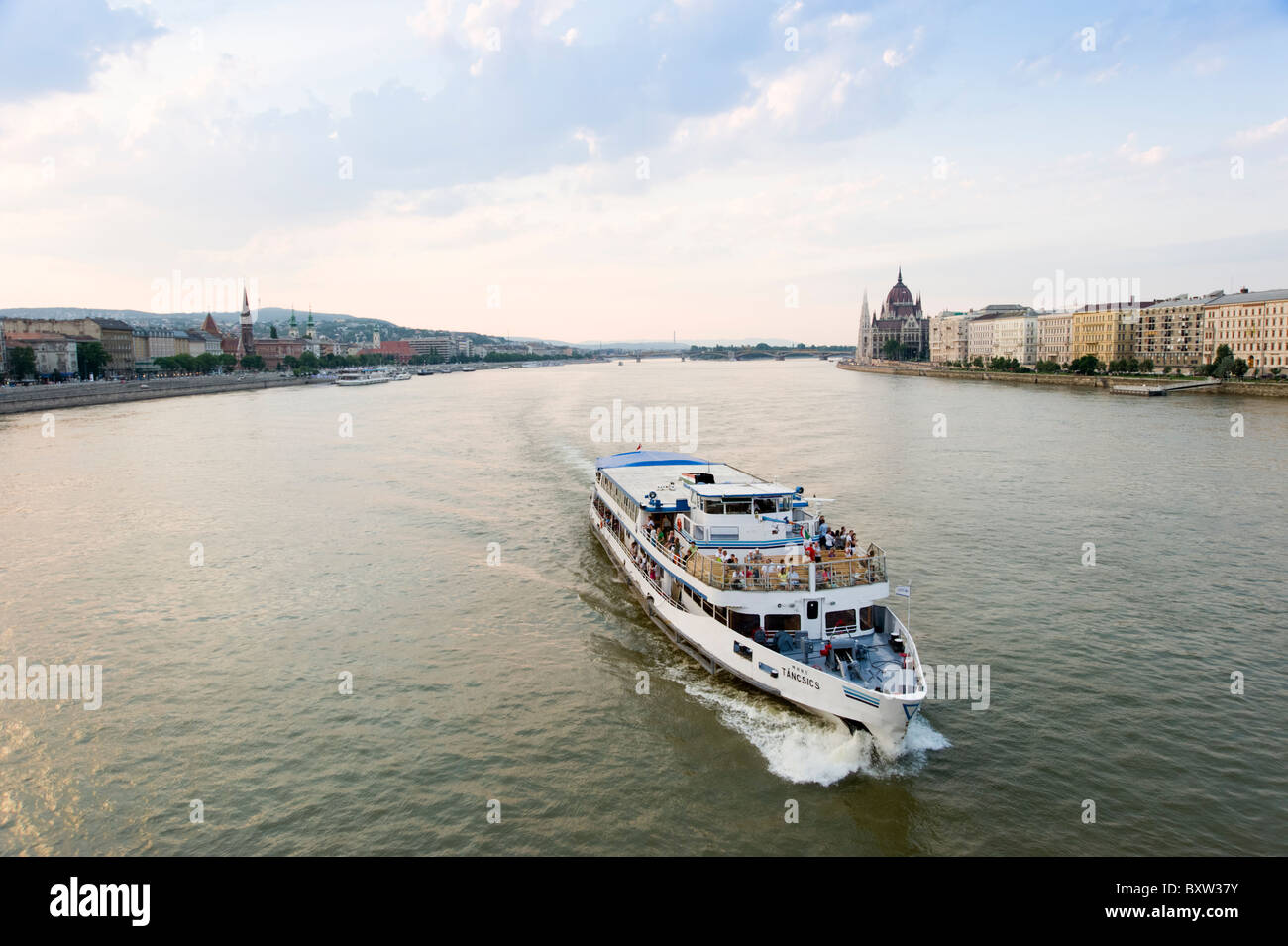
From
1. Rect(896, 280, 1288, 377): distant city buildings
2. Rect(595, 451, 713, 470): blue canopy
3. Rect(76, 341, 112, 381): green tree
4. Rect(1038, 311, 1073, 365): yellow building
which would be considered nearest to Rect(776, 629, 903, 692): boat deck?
Rect(595, 451, 713, 470): blue canopy

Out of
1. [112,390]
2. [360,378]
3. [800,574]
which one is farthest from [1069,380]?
[112,390]

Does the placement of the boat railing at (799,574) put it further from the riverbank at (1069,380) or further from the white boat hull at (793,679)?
the riverbank at (1069,380)

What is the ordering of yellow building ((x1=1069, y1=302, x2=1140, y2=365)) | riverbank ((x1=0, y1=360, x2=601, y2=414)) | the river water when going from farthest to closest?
yellow building ((x1=1069, y1=302, x2=1140, y2=365)), riverbank ((x1=0, y1=360, x2=601, y2=414)), the river water

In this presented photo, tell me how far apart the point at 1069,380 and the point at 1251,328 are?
734 inches

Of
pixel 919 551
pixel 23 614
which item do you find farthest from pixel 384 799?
pixel 919 551

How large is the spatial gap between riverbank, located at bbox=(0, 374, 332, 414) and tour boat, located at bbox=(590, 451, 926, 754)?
70490mm

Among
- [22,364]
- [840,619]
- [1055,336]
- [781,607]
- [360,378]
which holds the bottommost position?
[840,619]

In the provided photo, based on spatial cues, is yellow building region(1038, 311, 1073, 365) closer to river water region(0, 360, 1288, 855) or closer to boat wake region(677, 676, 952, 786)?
river water region(0, 360, 1288, 855)

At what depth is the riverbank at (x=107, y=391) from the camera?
219 feet

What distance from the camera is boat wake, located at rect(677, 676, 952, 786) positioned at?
36.3ft

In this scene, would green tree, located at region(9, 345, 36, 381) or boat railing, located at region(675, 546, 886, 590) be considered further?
green tree, located at region(9, 345, 36, 381)

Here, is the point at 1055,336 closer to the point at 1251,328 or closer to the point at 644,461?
the point at 1251,328

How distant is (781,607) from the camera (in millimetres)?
13164
